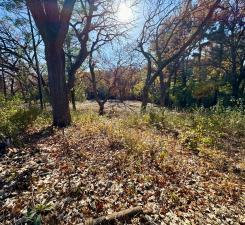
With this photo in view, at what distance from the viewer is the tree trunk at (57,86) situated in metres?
7.35

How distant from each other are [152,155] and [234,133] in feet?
14.5

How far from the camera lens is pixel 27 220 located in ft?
9.31

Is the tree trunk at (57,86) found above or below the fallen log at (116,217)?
above

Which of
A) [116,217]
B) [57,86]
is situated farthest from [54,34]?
[116,217]

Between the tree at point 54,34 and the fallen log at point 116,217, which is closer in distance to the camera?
the fallen log at point 116,217

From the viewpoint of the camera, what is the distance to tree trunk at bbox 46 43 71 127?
7.35m

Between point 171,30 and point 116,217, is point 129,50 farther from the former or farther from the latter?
point 116,217

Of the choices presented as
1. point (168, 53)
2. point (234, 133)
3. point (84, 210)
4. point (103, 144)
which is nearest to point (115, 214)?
point (84, 210)

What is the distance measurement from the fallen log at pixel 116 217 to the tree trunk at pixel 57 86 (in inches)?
203

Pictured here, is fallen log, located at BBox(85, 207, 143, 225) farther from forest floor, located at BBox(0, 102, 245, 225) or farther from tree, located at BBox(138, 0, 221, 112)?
tree, located at BBox(138, 0, 221, 112)

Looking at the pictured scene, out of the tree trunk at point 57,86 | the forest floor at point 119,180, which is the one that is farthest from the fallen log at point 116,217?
the tree trunk at point 57,86

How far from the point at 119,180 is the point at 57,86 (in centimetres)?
461

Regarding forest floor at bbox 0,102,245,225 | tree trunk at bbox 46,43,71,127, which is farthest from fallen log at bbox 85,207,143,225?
tree trunk at bbox 46,43,71,127

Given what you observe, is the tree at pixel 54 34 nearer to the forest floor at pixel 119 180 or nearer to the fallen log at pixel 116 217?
the forest floor at pixel 119 180
